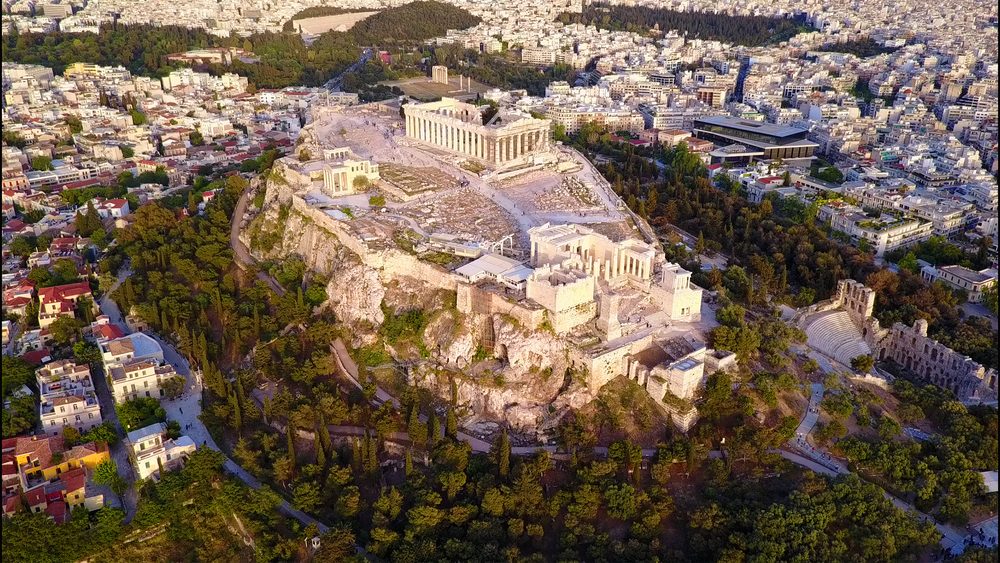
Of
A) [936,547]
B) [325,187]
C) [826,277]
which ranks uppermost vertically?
[325,187]

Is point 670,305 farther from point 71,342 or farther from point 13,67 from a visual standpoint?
point 13,67

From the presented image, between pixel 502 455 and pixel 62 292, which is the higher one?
pixel 62 292

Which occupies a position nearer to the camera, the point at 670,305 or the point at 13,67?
the point at 670,305

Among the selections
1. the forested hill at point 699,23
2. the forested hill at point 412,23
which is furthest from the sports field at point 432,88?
the forested hill at point 699,23

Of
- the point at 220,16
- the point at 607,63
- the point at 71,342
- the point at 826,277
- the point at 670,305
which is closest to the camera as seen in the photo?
the point at 670,305

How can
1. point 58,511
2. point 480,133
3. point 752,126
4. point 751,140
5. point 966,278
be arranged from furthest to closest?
point 752,126, point 751,140, point 480,133, point 966,278, point 58,511

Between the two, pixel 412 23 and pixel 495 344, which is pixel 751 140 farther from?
pixel 412 23

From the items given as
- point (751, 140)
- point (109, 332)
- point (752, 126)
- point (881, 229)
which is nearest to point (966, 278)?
point (881, 229)

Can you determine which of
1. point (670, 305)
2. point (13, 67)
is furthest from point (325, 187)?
point (13, 67)
